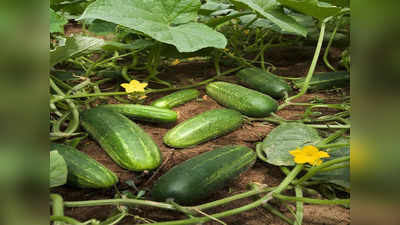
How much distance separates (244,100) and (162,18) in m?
0.54

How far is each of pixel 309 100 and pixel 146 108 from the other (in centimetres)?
92

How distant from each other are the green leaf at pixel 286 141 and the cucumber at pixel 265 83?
0.58 metres

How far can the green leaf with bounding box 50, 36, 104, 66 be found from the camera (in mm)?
1314

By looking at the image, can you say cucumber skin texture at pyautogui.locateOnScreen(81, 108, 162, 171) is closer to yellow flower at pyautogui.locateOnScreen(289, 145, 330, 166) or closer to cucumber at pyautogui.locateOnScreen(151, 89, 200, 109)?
cucumber at pyautogui.locateOnScreen(151, 89, 200, 109)

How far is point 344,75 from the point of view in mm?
2131

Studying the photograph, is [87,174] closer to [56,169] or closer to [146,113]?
[56,169]

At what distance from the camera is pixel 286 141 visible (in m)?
1.28

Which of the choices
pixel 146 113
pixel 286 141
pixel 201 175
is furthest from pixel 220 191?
pixel 146 113

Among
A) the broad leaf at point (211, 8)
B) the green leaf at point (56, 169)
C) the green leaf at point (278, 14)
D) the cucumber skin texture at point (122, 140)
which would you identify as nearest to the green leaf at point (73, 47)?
the cucumber skin texture at point (122, 140)

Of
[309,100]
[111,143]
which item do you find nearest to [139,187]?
[111,143]

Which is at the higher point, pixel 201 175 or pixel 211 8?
pixel 211 8

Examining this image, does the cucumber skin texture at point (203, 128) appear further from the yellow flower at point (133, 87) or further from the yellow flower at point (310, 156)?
the yellow flower at point (310, 156)

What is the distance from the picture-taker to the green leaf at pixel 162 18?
138cm
